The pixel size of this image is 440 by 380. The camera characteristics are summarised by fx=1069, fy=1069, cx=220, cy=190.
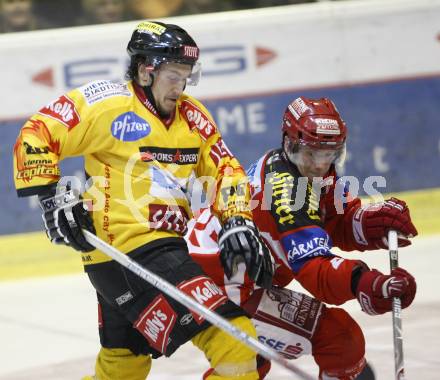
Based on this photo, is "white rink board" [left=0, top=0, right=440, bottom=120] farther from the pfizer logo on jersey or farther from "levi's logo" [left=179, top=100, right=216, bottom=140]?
the pfizer logo on jersey

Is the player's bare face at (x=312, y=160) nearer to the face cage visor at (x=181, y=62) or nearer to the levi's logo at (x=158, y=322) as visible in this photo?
the face cage visor at (x=181, y=62)

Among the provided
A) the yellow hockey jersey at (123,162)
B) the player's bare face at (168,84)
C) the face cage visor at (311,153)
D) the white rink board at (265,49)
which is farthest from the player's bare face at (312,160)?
the white rink board at (265,49)

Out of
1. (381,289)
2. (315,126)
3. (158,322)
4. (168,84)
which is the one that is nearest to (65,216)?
(158,322)

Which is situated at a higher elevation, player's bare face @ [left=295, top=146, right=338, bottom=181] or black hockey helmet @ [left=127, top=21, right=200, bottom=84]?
black hockey helmet @ [left=127, top=21, right=200, bottom=84]

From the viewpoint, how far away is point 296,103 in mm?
4105

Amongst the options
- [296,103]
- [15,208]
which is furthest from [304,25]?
[296,103]

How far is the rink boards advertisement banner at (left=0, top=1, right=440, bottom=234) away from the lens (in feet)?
24.1

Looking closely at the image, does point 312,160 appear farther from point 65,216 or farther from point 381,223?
point 65,216

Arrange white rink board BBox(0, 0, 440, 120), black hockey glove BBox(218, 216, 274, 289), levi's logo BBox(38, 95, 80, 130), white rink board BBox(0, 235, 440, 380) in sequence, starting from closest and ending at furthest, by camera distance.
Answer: black hockey glove BBox(218, 216, 274, 289) → levi's logo BBox(38, 95, 80, 130) → white rink board BBox(0, 235, 440, 380) → white rink board BBox(0, 0, 440, 120)

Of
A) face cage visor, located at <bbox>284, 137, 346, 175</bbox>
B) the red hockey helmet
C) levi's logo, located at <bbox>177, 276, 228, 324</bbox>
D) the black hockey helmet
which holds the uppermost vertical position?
the black hockey helmet

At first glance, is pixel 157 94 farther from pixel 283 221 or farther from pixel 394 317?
pixel 394 317

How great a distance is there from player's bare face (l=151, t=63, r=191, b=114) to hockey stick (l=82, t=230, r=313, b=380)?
1.80ft

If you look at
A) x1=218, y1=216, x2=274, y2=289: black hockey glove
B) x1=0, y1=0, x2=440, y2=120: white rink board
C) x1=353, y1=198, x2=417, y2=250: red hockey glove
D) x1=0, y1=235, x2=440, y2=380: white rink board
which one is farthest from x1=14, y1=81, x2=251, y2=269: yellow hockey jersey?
x1=0, y1=0, x2=440, y2=120: white rink board

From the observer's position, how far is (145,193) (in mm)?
3764
